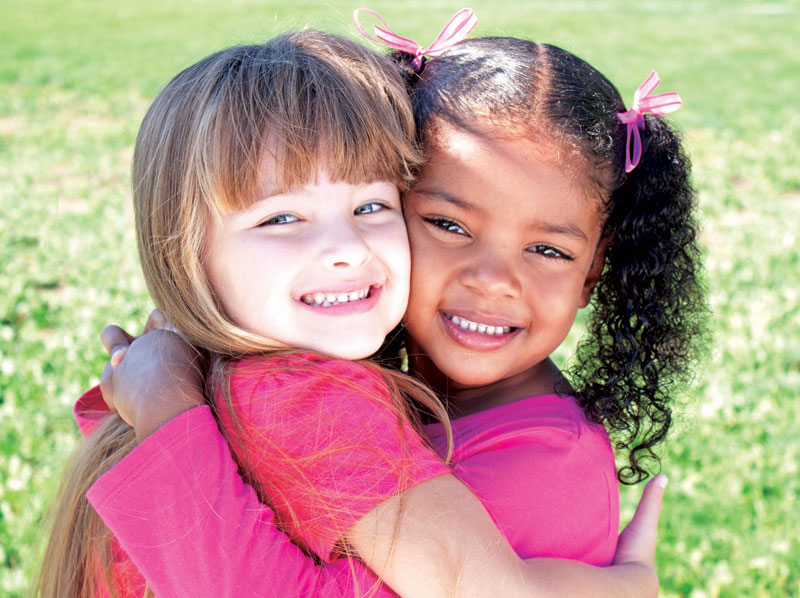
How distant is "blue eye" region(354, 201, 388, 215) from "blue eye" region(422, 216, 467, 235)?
0.16 m

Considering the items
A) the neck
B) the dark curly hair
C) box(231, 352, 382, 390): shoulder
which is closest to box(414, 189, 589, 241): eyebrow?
the dark curly hair

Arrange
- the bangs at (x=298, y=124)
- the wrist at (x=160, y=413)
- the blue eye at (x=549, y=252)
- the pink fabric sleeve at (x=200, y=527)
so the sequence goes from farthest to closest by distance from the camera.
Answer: the blue eye at (x=549, y=252) → the bangs at (x=298, y=124) → the wrist at (x=160, y=413) → the pink fabric sleeve at (x=200, y=527)

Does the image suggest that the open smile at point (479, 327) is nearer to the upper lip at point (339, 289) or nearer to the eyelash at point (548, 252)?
the eyelash at point (548, 252)

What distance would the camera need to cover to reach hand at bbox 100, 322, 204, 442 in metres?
1.65

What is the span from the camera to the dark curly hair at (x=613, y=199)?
205 cm

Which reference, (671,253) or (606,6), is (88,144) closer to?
(671,253)

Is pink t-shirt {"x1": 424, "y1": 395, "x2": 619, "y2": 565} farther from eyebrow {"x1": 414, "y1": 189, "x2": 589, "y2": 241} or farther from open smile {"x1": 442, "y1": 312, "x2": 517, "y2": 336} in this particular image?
eyebrow {"x1": 414, "y1": 189, "x2": 589, "y2": 241}

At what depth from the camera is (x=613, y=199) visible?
215cm

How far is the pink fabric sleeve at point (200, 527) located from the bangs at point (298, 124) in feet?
1.64

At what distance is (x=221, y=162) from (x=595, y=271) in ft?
3.45

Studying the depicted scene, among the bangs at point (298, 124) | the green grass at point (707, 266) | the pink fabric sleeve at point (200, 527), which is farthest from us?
the green grass at point (707, 266)

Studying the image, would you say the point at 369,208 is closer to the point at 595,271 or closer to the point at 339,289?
the point at 339,289

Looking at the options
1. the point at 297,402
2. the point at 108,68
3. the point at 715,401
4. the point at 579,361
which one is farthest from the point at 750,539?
the point at 108,68

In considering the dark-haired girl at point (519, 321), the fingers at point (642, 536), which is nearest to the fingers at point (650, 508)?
the fingers at point (642, 536)
